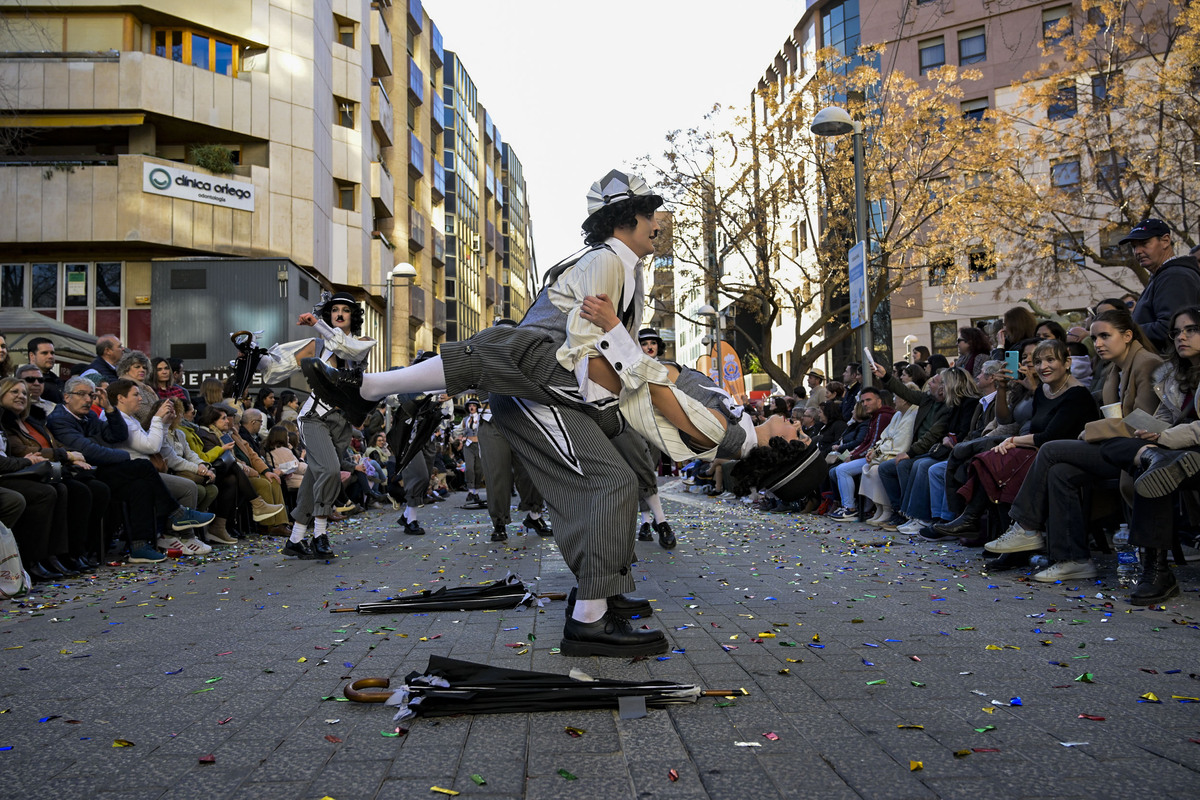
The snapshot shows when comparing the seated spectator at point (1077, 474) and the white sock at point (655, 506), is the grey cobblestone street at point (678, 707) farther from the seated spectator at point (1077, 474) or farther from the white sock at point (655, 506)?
the white sock at point (655, 506)

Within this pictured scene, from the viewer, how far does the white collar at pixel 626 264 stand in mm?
4664

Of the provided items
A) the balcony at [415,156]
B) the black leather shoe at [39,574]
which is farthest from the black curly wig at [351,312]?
the balcony at [415,156]

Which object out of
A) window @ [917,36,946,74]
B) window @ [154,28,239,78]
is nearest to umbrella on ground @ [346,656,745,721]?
window @ [154,28,239,78]

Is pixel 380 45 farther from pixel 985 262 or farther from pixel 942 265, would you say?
pixel 985 262

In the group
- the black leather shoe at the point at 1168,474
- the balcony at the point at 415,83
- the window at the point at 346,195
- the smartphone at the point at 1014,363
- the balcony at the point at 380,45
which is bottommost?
the black leather shoe at the point at 1168,474

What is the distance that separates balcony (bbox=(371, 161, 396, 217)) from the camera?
140ft

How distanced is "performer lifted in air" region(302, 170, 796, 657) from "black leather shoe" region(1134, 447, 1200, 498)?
2398 millimetres

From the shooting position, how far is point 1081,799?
2.56 m

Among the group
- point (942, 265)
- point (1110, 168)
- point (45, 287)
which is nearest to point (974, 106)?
point (942, 265)

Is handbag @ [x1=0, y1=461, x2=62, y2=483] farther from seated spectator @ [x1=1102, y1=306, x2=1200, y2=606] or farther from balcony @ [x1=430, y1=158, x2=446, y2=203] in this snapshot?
balcony @ [x1=430, y1=158, x2=446, y2=203]

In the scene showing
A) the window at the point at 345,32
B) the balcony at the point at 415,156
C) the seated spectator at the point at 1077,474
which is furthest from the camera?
the balcony at the point at 415,156

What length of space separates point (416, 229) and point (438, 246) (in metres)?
8.67

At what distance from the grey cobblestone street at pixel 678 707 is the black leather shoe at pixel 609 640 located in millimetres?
55

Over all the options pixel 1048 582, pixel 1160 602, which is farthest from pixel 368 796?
pixel 1048 582
